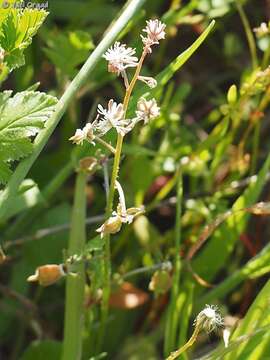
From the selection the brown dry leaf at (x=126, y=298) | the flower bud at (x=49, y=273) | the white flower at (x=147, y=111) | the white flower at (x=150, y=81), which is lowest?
the brown dry leaf at (x=126, y=298)

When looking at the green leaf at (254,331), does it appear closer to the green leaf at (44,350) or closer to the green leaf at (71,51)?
the green leaf at (44,350)

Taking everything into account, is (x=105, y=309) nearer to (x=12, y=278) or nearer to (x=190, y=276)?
(x=190, y=276)

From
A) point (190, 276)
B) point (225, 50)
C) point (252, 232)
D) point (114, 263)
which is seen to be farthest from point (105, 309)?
point (225, 50)

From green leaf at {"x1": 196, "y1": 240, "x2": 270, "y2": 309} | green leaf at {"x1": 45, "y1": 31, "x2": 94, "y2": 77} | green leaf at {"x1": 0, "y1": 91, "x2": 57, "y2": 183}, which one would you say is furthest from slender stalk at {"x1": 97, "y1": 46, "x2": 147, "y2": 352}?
green leaf at {"x1": 45, "y1": 31, "x2": 94, "y2": 77}

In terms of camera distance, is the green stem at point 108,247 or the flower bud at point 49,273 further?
the flower bud at point 49,273

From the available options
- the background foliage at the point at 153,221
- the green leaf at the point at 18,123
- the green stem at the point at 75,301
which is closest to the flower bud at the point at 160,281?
the background foliage at the point at 153,221

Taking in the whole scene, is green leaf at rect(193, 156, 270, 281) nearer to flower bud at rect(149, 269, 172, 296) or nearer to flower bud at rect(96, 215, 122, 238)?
flower bud at rect(149, 269, 172, 296)
